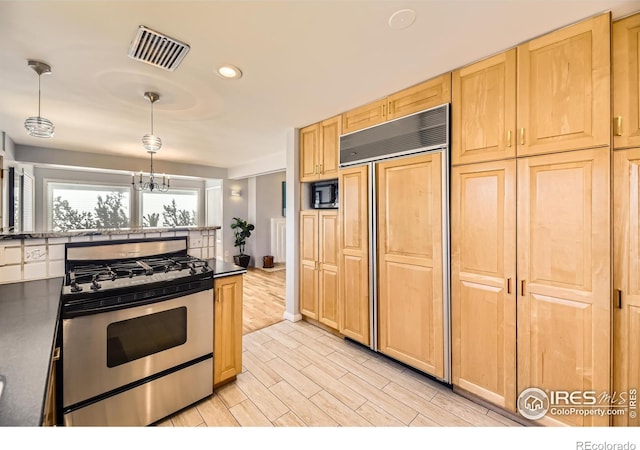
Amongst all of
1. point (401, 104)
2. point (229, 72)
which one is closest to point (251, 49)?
point (229, 72)

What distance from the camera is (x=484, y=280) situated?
182 cm

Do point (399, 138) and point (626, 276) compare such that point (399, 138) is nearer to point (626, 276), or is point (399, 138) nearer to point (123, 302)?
point (626, 276)

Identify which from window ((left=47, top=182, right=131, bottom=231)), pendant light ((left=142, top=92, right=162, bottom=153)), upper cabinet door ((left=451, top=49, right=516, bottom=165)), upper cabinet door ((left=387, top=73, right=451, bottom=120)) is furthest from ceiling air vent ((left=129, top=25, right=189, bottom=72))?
window ((left=47, top=182, right=131, bottom=231))

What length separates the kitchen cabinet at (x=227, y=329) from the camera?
1.99m

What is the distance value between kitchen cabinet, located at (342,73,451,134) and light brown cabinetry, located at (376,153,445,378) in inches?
16.7

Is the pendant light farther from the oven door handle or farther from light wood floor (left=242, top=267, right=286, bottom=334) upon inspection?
light wood floor (left=242, top=267, right=286, bottom=334)

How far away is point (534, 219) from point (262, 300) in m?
3.54

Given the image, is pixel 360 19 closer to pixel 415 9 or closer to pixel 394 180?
pixel 415 9

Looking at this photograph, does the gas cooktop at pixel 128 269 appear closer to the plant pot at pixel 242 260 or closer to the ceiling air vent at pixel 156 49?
the ceiling air vent at pixel 156 49

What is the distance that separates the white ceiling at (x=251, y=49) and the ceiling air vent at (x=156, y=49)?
0.16ft

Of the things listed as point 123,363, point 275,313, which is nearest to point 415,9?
point 123,363

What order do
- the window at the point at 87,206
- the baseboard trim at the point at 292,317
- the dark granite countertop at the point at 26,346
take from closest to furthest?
the dark granite countertop at the point at 26,346 < the baseboard trim at the point at 292,317 < the window at the point at 87,206

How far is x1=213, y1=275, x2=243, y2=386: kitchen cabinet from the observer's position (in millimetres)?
1992

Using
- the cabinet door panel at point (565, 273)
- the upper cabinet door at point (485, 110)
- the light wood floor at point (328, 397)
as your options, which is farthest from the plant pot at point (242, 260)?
the cabinet door panel at point (565, 273)
